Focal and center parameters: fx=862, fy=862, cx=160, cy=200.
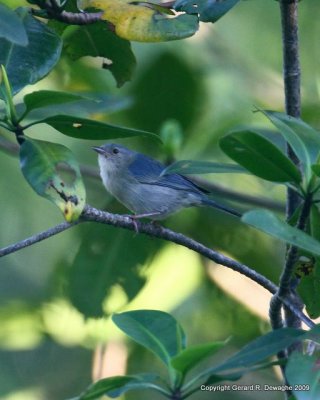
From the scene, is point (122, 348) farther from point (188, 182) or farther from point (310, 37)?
point (310, 37)

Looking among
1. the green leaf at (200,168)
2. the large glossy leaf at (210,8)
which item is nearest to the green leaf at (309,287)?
the green leaf at (200,168)

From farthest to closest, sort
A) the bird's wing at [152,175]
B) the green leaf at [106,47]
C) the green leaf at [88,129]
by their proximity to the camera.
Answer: the bird's wing at [152,175]
the green leaf at [106,47]
the green leaf at [88,129]

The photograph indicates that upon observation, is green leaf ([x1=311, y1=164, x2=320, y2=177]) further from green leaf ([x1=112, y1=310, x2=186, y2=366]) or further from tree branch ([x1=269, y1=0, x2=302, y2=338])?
tree branch ([x1=269, y1=0, x2=302, y2=338])

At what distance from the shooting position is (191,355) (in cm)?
210

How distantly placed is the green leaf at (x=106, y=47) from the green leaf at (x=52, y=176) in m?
0.99

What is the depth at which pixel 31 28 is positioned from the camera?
106 inches

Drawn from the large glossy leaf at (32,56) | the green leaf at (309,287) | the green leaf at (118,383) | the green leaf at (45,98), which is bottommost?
the green leaf at (309,287)

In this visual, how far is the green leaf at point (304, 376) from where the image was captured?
193 centimetres

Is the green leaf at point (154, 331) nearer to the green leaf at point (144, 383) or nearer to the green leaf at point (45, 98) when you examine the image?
the green leaf at point (144, 383)

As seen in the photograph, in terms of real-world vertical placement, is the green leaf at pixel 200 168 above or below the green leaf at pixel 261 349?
above

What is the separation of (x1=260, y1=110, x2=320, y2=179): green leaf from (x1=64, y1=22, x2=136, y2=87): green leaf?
3.96ft

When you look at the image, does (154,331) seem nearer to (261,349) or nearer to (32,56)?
(261,349)

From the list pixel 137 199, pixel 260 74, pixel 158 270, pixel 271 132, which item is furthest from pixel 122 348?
pixel 260 74

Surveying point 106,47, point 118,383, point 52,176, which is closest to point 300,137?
point 52,176
